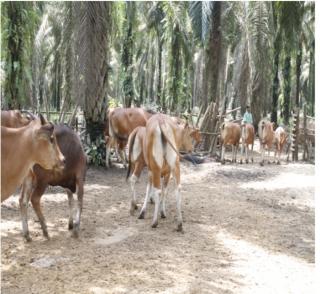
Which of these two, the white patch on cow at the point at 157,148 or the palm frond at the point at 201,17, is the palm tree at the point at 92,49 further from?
the palm frond at the point at 201,17

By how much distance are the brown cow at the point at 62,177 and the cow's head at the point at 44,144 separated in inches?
61.2

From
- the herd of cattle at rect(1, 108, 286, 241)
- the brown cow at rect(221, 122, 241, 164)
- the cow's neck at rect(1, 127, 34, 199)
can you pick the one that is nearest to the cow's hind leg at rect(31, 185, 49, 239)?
the herd of cattle at rect(1, 108, 286, 241)

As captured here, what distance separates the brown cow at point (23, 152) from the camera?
15.0 ft

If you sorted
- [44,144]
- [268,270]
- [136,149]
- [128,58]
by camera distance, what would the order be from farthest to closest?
[128,58], [136,149], [268,270], [44,144]

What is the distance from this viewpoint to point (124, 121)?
42.8ft

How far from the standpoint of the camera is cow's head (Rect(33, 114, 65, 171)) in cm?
478

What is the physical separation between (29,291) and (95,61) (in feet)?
26.8

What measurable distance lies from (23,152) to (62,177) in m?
1.90

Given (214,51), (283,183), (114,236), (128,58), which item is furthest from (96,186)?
(128,58)

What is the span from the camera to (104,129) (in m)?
13.2

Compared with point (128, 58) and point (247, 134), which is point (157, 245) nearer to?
point (247, 134)

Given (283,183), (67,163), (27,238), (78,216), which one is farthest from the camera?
(283,183)

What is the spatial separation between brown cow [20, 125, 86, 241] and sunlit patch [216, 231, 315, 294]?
7.56 feet

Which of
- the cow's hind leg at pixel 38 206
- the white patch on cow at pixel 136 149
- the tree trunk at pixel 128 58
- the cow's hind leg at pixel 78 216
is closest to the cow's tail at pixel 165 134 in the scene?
the white patch on cow at pixel 136 149
